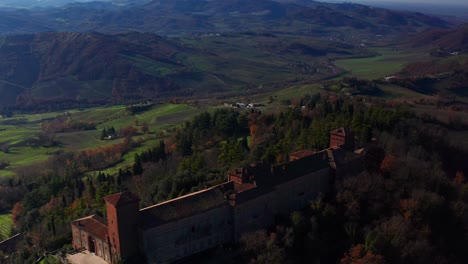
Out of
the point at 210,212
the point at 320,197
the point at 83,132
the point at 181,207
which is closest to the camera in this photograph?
the point at 181,207

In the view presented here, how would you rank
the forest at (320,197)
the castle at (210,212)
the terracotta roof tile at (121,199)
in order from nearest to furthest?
1. the terracotta roof tile at (121,199)
2. the castle at (210,212)
3. the forest at (320,197)

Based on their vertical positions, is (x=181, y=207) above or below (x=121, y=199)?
below

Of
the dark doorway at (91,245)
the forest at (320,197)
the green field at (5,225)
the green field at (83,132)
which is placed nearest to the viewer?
the dark doorway at (91,245)

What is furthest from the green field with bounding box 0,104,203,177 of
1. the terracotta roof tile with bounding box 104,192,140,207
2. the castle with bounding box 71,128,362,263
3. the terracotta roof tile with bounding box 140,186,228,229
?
the terracotta roof tile with bounding box 104,192,140,207

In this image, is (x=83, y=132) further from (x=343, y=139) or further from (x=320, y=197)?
(x=320, y=197)

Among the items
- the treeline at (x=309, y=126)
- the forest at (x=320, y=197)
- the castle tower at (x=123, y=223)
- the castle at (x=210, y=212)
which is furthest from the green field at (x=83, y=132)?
the castle tower at (x=123, y=223)

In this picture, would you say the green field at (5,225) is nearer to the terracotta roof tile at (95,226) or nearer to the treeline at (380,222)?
the terracotta roof tile at (95,226)

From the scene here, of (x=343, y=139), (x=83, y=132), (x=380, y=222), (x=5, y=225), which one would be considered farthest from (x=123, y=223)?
(x=83, y=132)

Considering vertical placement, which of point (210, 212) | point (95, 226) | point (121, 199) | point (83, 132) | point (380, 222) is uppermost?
point (121, 199)
